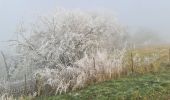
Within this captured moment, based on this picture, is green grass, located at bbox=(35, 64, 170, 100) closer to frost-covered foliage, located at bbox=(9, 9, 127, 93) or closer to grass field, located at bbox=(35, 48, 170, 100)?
grass field, located at bbox=(35, 48, 170, 100)

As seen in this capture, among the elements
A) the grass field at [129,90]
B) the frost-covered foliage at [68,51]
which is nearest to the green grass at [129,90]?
the grass field at [129,90]

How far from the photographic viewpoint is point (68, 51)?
23703 mm

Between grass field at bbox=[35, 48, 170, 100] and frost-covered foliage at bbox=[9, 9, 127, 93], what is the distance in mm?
1254

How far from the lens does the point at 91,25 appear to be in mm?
25812

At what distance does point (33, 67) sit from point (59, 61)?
1.60 metres

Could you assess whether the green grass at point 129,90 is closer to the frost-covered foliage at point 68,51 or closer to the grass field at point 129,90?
the grass field at point 129,90

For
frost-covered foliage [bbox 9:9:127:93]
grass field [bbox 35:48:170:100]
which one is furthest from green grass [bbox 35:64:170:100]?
frost-covered foliage [bbox 9:9:127:93]

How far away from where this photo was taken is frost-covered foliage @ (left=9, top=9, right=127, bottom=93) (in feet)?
65.7

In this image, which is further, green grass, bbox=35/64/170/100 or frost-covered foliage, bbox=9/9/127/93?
frost-covered foliage, bbox=9/9/127/93

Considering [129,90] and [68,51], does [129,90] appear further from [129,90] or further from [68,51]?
[68,51]

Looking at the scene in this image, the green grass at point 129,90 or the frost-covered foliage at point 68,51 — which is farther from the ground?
the frost-covered foliage at point 68,51

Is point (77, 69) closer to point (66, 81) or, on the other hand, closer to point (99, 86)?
point (66, 81)

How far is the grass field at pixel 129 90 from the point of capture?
16.2m

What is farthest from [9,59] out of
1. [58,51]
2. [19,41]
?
[58,51]
